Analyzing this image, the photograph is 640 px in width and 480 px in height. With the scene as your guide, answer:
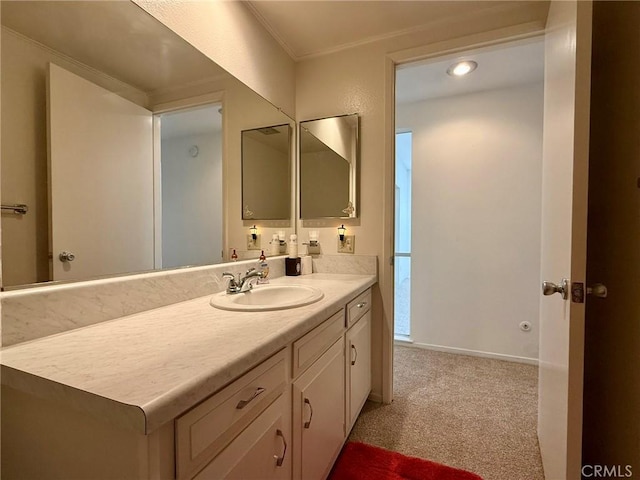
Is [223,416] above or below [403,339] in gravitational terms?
above

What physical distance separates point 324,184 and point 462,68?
1.35 metres

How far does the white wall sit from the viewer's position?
95.0 inches

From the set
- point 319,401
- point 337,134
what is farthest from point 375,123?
point 319,401

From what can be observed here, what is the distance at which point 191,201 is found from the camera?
1321mm

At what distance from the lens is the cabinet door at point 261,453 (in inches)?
25.0

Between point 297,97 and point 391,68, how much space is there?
661 millimetres

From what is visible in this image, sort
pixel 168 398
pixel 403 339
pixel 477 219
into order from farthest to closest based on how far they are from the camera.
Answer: pixel 403 339
pixel 477 219
pixel 168 398

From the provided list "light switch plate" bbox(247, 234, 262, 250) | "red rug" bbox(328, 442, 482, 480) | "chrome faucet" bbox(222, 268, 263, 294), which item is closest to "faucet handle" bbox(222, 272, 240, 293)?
"chrome faucet" bbox(222, 268, 263, 294)

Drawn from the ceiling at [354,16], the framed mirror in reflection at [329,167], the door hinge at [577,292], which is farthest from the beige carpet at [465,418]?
the ceiling at [354,16]

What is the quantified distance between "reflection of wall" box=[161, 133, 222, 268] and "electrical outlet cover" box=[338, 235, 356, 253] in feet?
2.62

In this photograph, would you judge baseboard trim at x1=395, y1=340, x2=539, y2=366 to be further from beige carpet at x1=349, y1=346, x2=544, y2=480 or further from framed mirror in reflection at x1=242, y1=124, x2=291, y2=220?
framed mirror in reflection at x1=242, y1=124, x2=291, y2=220

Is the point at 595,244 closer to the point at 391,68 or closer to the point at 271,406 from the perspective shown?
the point at 271,406

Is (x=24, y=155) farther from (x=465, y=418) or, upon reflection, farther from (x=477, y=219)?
(x=477, y=219)

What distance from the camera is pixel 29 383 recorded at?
57cm
